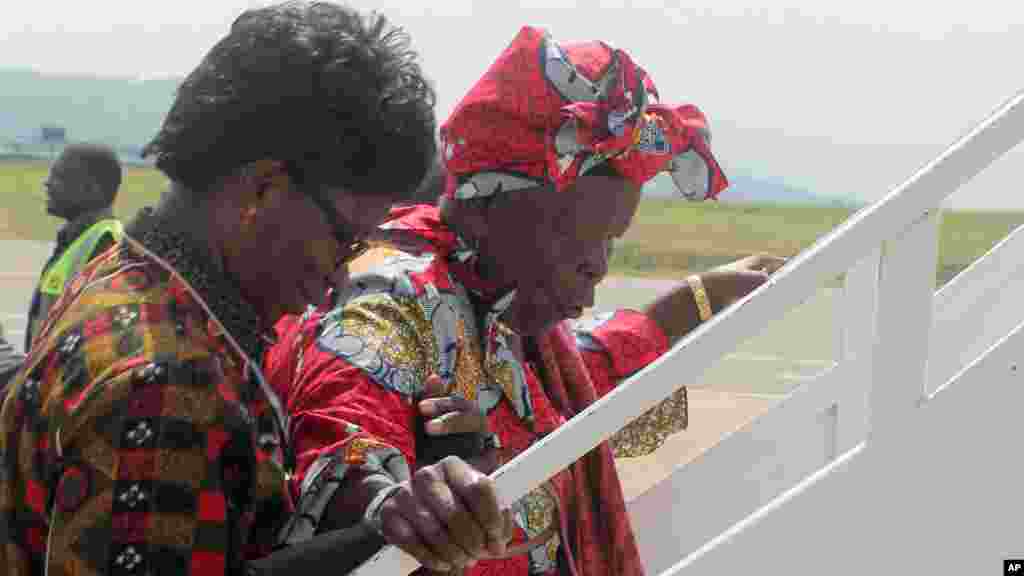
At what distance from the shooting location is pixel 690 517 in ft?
8.48

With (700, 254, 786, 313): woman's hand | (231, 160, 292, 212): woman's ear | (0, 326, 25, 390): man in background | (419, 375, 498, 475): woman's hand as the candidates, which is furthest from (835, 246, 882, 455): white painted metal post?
(0, 326, 25, 390): man in background

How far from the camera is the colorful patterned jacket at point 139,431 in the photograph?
128 cm

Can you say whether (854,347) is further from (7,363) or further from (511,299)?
(7,363)

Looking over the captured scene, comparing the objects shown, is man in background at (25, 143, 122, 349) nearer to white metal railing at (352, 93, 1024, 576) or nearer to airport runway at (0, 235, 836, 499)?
airport runway at (0, 235, 836, 499)

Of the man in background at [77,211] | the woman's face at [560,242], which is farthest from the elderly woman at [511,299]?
the man in background at [77,211]

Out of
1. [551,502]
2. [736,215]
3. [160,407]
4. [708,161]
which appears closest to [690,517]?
[551,502]

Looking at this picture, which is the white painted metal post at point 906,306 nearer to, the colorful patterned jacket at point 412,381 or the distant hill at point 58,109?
the colorful patterned jacket at point 412,381

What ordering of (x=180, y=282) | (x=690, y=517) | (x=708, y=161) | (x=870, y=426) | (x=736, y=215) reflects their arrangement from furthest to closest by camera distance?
(x=736, y=215), (x=690, y=517), (x=708, y=161), (x=870, y=426), (x=180, y=282)

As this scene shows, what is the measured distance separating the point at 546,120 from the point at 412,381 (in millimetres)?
503

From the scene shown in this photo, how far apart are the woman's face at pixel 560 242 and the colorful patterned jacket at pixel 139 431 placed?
0.80 m

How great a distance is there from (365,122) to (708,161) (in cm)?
102

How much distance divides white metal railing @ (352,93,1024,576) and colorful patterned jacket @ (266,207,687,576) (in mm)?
369

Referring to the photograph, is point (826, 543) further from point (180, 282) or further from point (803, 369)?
point (803, 369)

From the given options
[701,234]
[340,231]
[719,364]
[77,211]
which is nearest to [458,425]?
[340,231]
